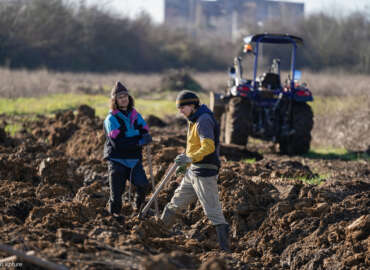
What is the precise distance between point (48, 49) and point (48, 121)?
25.8 metres

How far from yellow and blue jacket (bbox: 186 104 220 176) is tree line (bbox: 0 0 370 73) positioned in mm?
29225

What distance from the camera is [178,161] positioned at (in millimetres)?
5375

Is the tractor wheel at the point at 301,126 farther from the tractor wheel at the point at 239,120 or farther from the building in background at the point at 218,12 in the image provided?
the building in background at the point at 218,12

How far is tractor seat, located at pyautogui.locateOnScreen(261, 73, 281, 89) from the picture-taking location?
39.3 ft

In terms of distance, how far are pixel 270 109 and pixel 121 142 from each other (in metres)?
6.62

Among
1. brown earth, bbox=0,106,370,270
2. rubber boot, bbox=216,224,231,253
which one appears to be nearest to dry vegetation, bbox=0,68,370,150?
brown earth, bbox=0,106,370,270

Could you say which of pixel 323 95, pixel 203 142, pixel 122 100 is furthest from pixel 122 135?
Answer: pixel 323 95

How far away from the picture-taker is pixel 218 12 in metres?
71.4

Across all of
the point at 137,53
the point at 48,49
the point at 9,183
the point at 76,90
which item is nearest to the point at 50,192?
the point at 9,183

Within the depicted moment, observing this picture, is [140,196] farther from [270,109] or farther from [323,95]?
[323,95]

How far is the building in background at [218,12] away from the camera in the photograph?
223 ft

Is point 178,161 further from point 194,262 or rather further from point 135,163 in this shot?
point 194,262

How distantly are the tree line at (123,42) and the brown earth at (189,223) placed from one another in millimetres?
26342

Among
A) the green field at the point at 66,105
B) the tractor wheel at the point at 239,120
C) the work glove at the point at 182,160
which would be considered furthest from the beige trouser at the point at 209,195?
the green field at the point at 66,105
